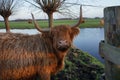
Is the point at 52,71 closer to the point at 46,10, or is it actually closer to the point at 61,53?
the point at 61,53

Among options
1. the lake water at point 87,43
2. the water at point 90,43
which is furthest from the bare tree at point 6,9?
the water at point 90,43

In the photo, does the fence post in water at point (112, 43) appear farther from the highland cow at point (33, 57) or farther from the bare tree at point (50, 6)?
the bare tree at point (50, 6)

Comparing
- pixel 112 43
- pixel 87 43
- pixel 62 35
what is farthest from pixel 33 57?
pixel 87 43

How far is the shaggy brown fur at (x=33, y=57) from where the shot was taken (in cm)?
668

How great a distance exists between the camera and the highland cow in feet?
21.9

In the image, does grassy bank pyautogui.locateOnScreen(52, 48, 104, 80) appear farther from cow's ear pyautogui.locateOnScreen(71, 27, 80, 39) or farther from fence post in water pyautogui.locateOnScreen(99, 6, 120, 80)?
fence post in water pyautogui.locateOnScreen(99, 6, 120, 80)

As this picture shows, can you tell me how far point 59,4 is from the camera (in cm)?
1192

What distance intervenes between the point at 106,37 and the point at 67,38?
1.95 metres

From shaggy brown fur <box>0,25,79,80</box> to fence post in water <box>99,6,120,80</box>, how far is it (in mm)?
2109

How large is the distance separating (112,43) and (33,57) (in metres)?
2.80

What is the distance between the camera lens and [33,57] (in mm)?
6719

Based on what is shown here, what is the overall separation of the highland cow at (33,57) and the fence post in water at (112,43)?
2109mm

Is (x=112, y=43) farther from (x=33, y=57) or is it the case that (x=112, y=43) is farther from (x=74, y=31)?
(x=33, y=57)

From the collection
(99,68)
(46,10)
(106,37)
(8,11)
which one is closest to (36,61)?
(106,37)
